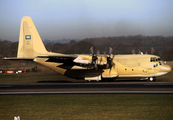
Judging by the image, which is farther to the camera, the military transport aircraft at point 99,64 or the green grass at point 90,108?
the military transport aircraft at point 99,64

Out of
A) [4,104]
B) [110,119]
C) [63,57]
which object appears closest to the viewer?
[110,119]

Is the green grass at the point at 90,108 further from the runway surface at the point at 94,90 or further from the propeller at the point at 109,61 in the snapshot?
the propeller at the point at 109,61

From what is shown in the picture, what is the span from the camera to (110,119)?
11.4 m

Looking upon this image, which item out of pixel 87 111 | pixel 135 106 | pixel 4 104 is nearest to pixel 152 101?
pixel 135 106

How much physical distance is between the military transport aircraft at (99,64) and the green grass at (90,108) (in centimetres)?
1247

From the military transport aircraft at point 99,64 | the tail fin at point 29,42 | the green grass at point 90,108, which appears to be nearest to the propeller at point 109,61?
the military transport aircraft at point 99,64

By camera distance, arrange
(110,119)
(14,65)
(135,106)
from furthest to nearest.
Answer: (14,65), (135,106), (110,119)

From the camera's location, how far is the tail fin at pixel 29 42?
32688mm

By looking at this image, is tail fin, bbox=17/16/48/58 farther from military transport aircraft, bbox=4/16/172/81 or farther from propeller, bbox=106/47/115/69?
propeller, bbox=106/47/115/69

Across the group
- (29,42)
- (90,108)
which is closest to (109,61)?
(29,42)

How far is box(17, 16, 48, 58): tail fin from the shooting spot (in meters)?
32.7

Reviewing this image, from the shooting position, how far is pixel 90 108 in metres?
14.2

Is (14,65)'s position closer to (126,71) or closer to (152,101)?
(126,71)

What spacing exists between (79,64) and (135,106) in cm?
1664
